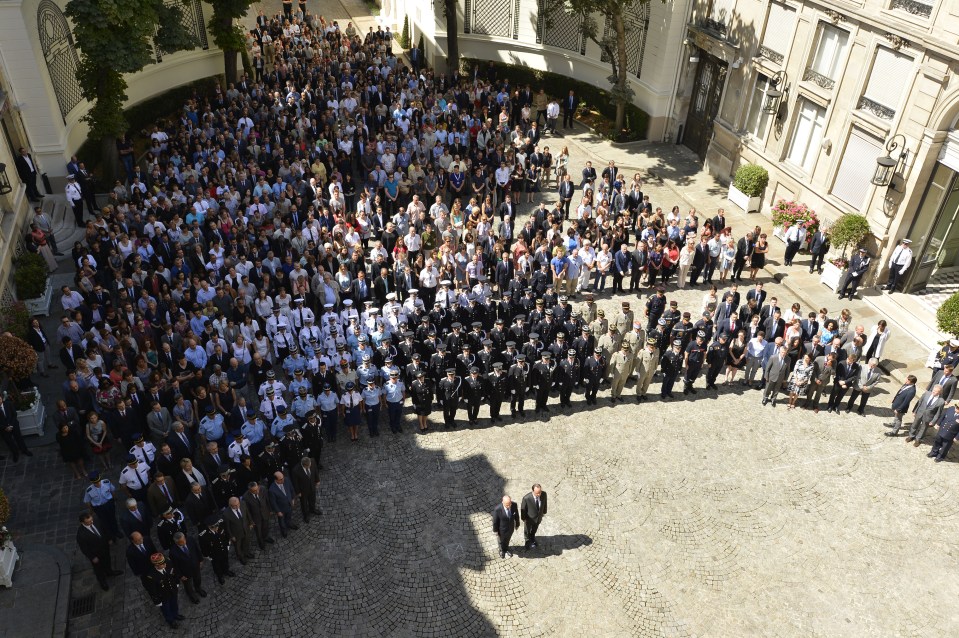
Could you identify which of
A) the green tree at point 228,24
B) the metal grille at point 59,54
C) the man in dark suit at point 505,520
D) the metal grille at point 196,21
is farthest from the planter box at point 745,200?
the metal grille at point 196,21

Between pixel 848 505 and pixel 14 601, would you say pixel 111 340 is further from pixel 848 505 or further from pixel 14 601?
pixel 848 505

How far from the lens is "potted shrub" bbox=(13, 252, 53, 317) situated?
19.0 meters

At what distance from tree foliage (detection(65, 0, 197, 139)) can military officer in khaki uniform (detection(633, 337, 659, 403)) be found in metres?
18.3

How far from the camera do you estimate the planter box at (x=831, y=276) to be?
20.9m

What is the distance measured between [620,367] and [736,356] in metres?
3.03

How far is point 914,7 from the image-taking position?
18938mm

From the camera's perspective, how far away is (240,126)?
85.8 ft

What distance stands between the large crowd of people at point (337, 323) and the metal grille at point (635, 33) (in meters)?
7.90

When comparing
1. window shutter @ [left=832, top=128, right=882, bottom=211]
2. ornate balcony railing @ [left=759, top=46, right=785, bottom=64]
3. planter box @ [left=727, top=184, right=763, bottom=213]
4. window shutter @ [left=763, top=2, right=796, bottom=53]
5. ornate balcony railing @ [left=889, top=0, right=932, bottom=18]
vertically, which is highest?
ornate balcony railing @ [left=889, top=0, right=932, bottom=18]

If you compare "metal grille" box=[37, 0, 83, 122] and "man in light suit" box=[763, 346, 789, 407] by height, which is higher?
"metal grille" box=[37, 0, 83, 122]

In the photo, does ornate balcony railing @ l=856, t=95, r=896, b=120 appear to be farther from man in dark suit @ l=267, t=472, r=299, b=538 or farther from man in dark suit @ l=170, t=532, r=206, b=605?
man in dark suit @ l=170, t=532, r=206, b=605

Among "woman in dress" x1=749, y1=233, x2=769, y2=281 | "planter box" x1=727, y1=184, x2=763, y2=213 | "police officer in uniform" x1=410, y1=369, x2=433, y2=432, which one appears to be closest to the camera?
"police officer in uniform" x1=410, y1=369, x2=433, y2=432

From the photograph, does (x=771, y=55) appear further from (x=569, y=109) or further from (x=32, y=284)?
(x=32, y=284)

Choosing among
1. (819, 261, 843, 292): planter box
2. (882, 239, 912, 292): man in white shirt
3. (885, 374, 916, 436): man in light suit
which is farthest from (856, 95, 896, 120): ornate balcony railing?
(885, 374, 916, 436): man in light suit
